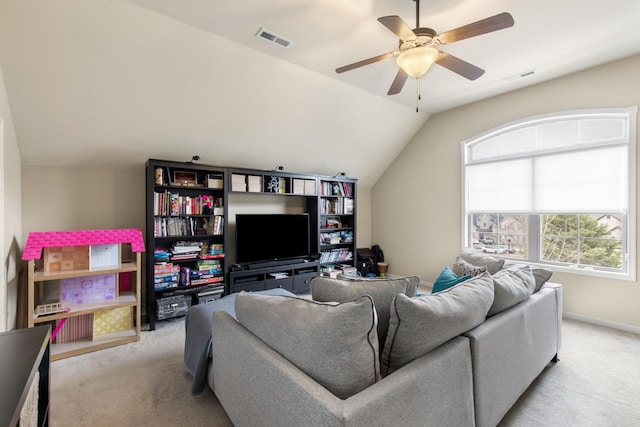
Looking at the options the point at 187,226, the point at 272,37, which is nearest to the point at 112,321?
the point at 187,226

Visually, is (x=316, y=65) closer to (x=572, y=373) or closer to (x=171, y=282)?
(x=171, y=282)

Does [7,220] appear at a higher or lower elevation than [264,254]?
higher

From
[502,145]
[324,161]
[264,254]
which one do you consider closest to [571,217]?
[502,145]

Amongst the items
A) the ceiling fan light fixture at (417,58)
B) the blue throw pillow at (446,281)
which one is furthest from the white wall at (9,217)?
the blue throw pillow at (446,281)

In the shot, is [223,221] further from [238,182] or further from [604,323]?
[604,323]

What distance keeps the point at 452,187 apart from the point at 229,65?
11.8 feet

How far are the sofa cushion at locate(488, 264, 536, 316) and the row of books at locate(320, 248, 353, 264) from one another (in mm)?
3028

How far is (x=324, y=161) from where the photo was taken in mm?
4762

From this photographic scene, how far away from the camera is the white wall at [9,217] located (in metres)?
2.34

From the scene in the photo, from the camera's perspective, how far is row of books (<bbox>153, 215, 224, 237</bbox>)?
3.39 metres

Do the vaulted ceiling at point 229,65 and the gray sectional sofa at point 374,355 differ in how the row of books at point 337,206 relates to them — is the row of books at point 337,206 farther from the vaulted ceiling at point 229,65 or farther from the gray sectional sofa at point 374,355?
the gray sectional sofa at point 374,355

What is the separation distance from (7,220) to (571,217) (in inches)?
232

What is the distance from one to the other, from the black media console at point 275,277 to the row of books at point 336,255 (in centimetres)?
34

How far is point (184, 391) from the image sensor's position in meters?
2.07
